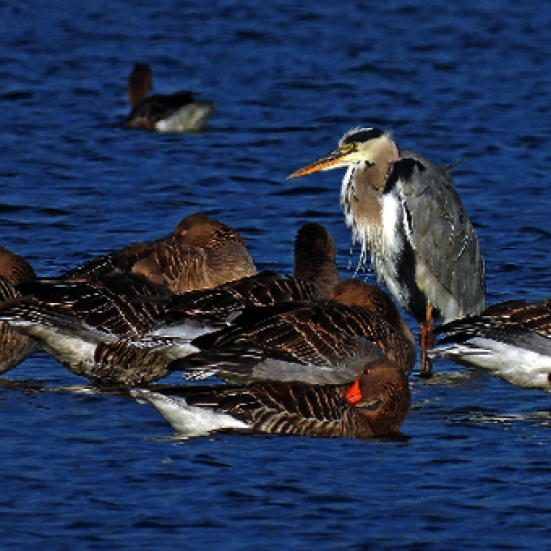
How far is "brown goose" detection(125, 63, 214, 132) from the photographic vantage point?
23453 mm

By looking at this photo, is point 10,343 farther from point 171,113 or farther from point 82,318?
point 171,113

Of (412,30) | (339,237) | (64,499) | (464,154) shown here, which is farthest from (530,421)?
(412,30)

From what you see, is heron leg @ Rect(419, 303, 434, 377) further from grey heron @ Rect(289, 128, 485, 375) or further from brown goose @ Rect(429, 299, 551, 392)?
brown goose @ Rect(429, 299, 551, 392)

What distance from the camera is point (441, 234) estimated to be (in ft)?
46.1

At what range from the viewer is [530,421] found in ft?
36.4

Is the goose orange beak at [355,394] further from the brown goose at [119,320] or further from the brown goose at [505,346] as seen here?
the brown goose at [119,320]

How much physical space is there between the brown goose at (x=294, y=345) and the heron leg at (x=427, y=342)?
5.03 feet

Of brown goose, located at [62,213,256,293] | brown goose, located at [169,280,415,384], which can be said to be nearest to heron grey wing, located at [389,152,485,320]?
brown goose, located at [62,213,256,293]

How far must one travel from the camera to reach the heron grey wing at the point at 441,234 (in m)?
13.8

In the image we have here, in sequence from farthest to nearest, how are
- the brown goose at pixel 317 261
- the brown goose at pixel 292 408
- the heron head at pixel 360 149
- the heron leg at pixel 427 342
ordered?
the heron head at pixel 360 149, the brown goose at pixel 317 261, the heron leg at pixel 427 342, the brown goose at pixel 292 408

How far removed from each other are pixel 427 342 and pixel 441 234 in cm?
114

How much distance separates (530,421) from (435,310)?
3.27 meters

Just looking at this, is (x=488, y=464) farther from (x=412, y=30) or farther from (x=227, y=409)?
(x=412, y=30)

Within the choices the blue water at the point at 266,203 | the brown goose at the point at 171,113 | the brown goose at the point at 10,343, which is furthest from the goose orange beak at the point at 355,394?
the brown goose at the point at 171,113
